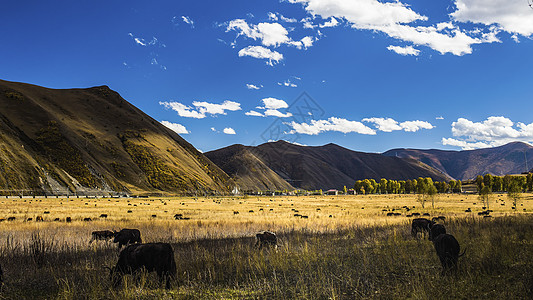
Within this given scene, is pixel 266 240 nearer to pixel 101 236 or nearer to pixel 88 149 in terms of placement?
pixel 101 236

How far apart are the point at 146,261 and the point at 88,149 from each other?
5161 inches

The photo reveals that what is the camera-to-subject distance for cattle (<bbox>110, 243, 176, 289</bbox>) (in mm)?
7535

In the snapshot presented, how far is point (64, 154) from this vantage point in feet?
356

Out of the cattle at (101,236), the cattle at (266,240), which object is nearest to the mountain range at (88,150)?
the cattle at (101,236)

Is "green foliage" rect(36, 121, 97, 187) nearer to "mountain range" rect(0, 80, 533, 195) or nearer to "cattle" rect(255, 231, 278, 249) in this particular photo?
"mountain range" rect(0, 80, 533, 195)

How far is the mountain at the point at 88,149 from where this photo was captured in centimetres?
9094

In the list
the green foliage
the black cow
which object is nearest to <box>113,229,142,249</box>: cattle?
the black cow

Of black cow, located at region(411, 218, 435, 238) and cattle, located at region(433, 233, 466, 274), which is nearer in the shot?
cattle, located at region(433, 233, 466, 274)

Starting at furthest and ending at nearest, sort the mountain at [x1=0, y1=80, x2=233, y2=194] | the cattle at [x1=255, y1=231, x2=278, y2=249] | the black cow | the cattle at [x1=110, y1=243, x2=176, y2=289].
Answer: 1. the mountain at [x1=0, y1=80, x2=233, y2=194]
2. the black cow
3. the cattle at [x1=255, y1=231, x2=278, y2=249]
4. the cattle at [x1=110, y1=243, x2=176, y2=289]

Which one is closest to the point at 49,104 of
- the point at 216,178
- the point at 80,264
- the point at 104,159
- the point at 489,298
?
the point at 104,159

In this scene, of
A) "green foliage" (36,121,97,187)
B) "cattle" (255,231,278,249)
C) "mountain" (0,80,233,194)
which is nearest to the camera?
"cattle" (255,231,278,249)


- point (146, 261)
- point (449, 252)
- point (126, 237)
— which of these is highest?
point (146, 261)

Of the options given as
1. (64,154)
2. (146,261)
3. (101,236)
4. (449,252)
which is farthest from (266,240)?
(64,154)

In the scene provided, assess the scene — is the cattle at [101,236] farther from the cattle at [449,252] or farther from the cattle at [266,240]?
the cattle at [449,252]
